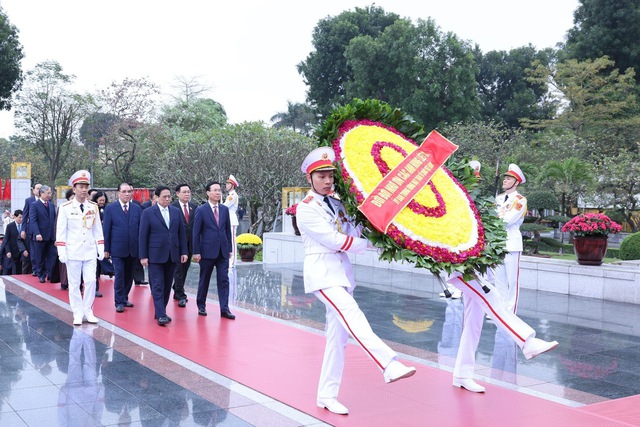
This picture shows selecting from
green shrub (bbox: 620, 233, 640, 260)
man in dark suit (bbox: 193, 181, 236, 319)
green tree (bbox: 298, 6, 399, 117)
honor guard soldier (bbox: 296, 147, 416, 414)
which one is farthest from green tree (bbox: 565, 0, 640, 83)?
honor guard soldier (bbox: 296, 147, 416, 414)

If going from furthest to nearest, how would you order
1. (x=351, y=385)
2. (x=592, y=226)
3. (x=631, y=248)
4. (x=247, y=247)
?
(x=247, y=247) → (x=631, y=248) → (x=592, y=226) → (x=351, y=385)

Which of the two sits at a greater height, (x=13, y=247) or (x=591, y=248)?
(x=591, y=248)

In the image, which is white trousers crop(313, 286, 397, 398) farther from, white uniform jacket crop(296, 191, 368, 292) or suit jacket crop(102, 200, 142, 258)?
suit jacket crop(102, 200, 142, 258)

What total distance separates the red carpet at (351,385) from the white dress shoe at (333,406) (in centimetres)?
4

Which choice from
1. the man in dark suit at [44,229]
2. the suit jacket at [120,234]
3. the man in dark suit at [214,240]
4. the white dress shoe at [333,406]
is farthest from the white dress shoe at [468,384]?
the man in dark suit at [44,229]

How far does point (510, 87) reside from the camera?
148 feet

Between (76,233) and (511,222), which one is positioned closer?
(76,233)

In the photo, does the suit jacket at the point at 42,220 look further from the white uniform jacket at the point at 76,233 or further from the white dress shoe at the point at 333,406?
the white dress shoe at the point at 333,406

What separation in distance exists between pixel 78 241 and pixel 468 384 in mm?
4878

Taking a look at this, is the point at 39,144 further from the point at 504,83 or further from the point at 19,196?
the point at 504,83

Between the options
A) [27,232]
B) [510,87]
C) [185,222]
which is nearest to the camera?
[185,222]

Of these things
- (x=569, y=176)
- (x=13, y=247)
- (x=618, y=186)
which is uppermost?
(x=569, y=176)

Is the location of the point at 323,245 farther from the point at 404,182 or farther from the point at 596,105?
the point at 596,105

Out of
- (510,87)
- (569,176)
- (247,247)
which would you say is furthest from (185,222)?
(510,87)
